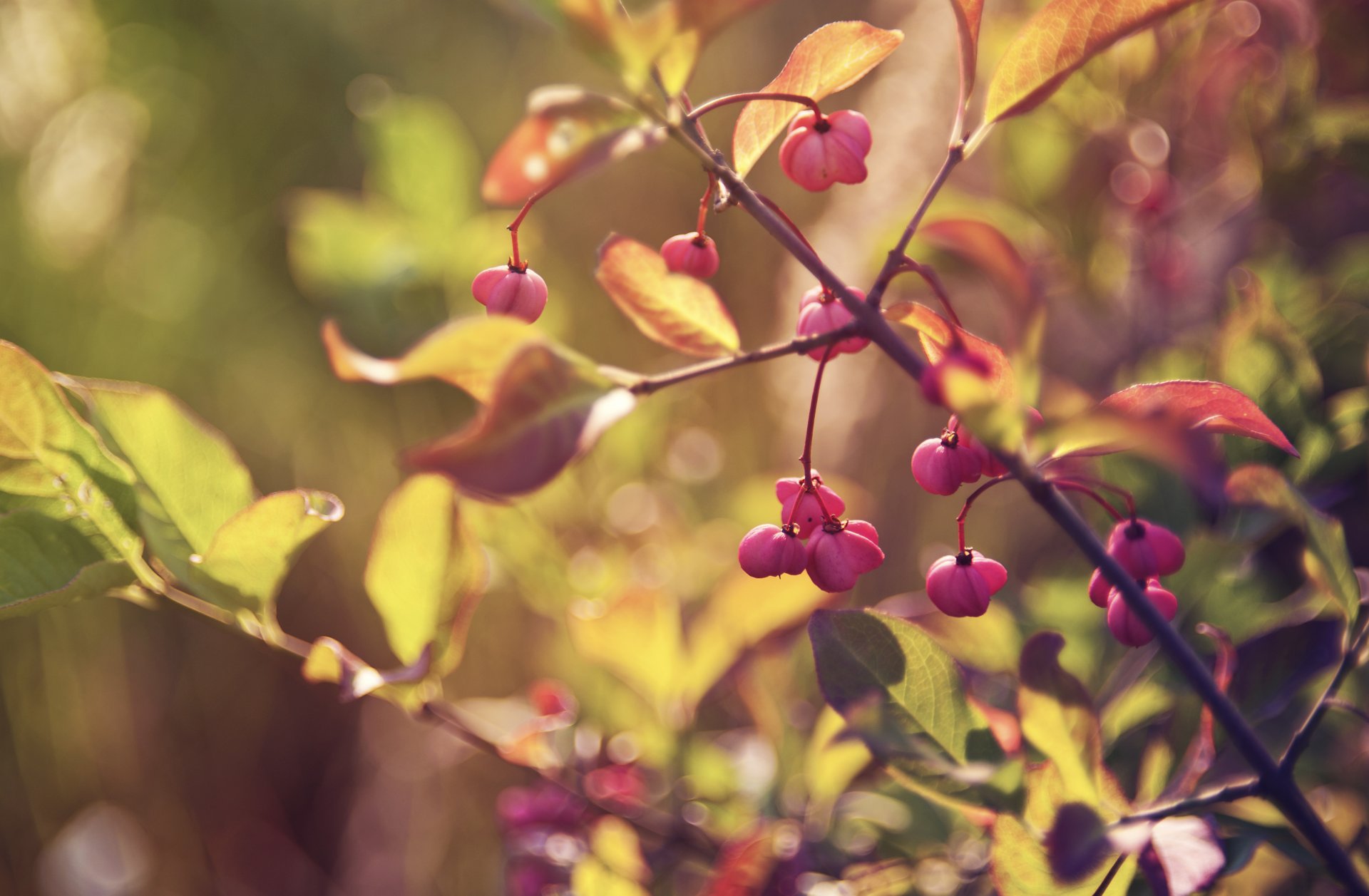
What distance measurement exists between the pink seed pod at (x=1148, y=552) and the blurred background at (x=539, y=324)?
104 millimetres

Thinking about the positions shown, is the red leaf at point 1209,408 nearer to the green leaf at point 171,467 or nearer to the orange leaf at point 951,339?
the orange leaf at point 951,339

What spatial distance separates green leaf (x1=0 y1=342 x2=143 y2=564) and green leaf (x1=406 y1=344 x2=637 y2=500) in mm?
193

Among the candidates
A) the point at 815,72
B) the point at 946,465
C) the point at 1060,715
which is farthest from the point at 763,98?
the point at 1060,715

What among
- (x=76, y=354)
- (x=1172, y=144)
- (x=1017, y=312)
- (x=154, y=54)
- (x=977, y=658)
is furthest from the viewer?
(x=154, y=54)

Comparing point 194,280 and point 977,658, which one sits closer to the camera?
point 977,658

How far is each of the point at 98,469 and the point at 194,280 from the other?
1511 mm

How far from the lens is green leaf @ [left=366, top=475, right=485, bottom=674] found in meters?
0.39

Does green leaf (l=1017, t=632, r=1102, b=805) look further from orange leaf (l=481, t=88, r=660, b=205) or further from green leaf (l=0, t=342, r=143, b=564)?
green leaf (l=0, t=342, r=143, b=564)

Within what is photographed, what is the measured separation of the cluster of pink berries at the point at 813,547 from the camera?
0.33 metres

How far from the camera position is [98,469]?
343 millimetres

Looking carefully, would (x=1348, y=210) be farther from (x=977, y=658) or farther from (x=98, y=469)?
(x=98, y=469)

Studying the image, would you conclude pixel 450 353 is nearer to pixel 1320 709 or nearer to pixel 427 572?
pixel 427 572

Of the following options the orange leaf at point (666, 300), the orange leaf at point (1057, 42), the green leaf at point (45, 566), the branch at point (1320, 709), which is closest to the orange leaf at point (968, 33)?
the orange leaf at point (1057, 42)

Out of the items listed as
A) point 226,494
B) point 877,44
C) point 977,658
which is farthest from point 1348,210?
point 226,494
